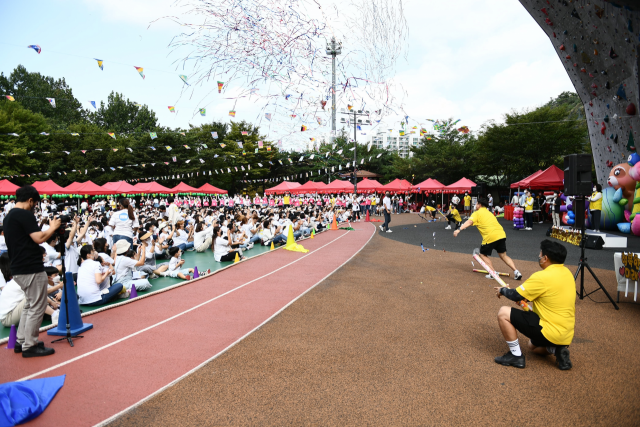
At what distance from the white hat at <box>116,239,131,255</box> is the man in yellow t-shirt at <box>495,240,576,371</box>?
7663 mm

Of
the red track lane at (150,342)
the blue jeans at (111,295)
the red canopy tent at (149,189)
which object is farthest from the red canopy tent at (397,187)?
the blue jeans at (111,295)

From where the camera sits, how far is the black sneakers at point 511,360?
4.34m

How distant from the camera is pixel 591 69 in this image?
1452cm

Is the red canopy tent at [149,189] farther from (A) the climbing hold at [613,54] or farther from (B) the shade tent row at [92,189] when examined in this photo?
(A) the climbing hold at [613,54]

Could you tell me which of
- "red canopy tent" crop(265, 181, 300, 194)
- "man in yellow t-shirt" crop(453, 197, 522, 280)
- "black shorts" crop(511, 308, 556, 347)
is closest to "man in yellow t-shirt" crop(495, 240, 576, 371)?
"black shorts" crop(511, 308, 556, 347)

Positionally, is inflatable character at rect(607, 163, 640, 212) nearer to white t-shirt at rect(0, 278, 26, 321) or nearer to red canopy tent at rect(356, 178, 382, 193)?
white t-shirt at rect(0, 278, 26, 321)

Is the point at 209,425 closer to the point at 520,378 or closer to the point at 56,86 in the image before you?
the point at 520,378

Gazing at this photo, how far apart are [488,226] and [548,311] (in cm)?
482

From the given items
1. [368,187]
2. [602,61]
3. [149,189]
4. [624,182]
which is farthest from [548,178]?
[149,189]

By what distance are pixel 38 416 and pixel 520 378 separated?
4.80 meters

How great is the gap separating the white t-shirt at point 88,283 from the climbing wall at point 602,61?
45.8 feet

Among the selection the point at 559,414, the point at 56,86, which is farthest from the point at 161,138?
the point at 559,414

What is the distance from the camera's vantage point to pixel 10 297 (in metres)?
5.51

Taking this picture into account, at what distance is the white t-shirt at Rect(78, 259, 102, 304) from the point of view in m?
6.75
